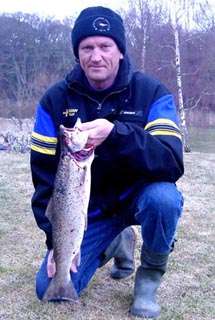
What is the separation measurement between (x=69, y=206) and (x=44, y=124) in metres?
0.67

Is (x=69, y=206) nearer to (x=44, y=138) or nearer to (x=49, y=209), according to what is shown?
(x=49, y=209)

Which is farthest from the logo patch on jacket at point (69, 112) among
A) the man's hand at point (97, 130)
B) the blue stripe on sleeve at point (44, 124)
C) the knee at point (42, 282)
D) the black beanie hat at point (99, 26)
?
the knee at point (42, 282)

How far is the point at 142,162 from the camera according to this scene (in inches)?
128

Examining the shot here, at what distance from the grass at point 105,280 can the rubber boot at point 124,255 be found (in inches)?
2.9

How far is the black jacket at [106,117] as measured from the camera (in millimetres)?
3414

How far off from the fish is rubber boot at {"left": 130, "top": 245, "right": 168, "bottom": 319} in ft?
1.32

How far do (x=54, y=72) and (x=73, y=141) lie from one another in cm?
3572

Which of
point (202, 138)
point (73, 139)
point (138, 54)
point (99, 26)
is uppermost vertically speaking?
point (99, 26)

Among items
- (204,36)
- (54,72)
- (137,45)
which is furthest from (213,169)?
(54,72)

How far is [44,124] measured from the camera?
3.59 meters

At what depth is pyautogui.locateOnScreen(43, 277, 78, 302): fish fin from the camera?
336 centimetres

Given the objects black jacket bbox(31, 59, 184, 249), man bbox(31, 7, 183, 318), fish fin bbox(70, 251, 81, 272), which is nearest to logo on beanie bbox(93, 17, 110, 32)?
man bbox(31, 7, 183, 318)

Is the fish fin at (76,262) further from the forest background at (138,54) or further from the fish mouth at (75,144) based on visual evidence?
the forest background at (138,54)

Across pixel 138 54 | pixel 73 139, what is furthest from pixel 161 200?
pixel 138 54
